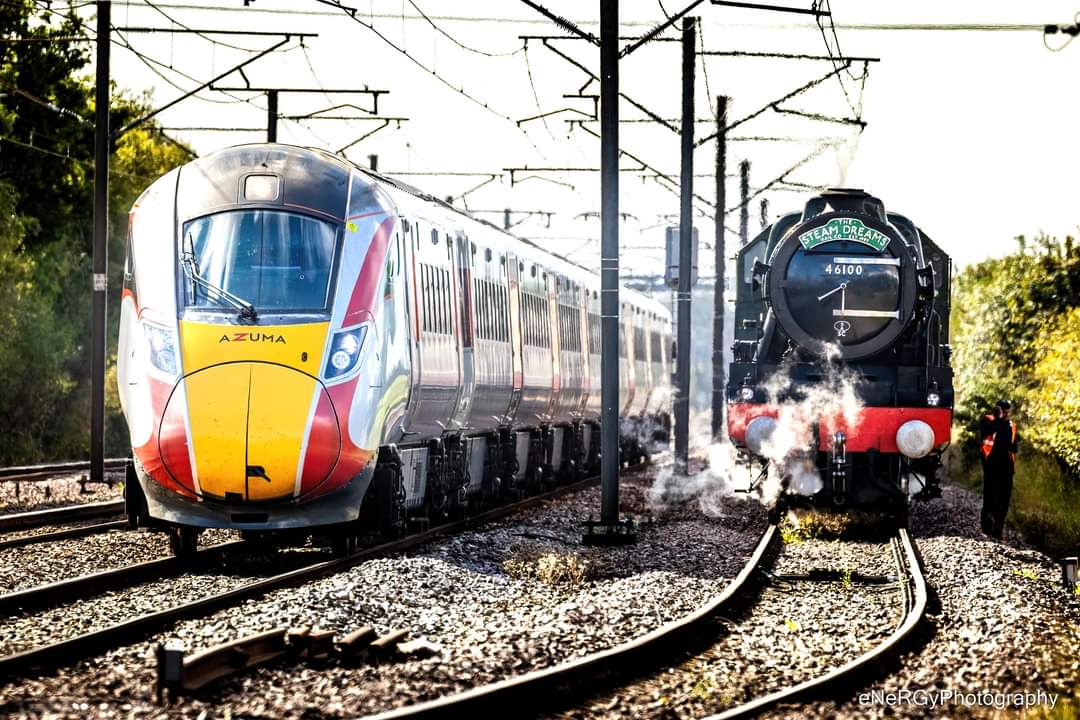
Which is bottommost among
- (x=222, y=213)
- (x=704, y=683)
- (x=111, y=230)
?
(x=704, y=683)

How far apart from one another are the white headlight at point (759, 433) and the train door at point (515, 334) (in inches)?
142

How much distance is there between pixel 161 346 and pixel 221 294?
65 cm

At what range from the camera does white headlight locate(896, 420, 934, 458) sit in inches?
691

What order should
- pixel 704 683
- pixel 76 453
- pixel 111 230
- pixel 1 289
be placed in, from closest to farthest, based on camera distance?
pixel 704 683 → pixel 1 289 → pixel 76 453 → pixel 111 230

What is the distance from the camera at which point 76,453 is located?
39125 millimetres

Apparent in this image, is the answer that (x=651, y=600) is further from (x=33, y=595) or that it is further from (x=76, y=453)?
(x=76, y=453)

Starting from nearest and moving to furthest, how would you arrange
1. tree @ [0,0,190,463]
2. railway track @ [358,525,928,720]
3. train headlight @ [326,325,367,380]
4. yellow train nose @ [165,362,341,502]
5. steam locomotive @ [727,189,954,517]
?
railway track @ [358,525,928,720] < yellow train nose @ [165,362,341,502] < train headlight @ [326,325,367,380] < steam locomotive @ [727,189,954,517] < tree @ [0,0,190,463]

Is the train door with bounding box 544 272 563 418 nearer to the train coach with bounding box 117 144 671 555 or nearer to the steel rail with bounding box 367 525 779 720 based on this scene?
the train coach with bounding box 117 144 671 555

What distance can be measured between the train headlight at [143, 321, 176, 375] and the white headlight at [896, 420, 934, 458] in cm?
Answer: 806

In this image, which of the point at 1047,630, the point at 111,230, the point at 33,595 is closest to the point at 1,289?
the point at 111,230

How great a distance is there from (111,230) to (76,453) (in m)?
7.23

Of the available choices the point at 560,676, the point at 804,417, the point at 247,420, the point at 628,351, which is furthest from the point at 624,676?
the point at 628,351

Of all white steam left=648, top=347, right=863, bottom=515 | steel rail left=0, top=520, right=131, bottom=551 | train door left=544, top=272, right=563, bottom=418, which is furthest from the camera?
train door left=544, top=272, right=563, bottom=418
